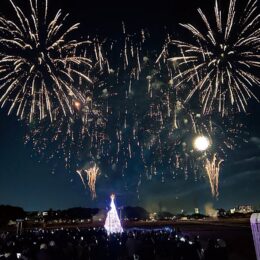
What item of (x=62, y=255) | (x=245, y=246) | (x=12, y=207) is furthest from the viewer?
(x=12, y=207)

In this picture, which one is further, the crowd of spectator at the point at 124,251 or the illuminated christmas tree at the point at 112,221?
the illuminated christmas tree at the point at 112,221

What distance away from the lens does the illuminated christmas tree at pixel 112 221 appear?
113 feet

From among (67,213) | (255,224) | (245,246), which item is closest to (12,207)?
(67,213)

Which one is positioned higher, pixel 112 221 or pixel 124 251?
pixel 112 221

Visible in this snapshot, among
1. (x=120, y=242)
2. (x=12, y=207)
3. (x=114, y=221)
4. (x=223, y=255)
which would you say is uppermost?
(x=12, y=207)

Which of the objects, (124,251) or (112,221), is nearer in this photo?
(124,251)

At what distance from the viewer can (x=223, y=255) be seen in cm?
1096

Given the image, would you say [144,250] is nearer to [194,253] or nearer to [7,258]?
[194,253]

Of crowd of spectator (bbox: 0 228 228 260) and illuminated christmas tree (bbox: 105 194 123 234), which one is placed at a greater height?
illuminated christmas tree (bbox: 105 194 123 234)

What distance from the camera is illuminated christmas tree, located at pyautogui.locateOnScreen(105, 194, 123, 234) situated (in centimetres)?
3431

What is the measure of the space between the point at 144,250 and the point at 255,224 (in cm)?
683

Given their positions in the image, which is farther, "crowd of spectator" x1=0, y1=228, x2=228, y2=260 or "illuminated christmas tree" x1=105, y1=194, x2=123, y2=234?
"illuminated christmas tree" x1=105, y1=194, x2=123, y2=234

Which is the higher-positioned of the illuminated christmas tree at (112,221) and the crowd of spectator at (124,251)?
the illuminated christmas tree at (112,221)

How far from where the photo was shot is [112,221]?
114 ft
